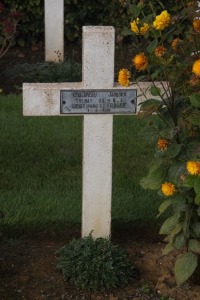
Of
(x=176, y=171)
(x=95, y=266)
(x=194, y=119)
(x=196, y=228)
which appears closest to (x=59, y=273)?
(x=95, y=266)

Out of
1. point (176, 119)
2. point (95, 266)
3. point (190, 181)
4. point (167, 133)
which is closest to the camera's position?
point (190, 181)

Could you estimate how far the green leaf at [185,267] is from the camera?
11.9 feet

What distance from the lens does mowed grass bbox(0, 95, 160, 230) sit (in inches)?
185

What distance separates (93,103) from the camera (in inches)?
157

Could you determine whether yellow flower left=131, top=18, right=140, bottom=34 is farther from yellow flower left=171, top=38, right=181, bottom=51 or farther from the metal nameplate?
the metal nameplate

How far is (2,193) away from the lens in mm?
5035

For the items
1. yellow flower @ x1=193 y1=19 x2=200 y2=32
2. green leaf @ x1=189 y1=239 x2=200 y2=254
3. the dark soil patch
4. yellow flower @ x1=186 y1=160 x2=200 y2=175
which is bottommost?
the dark soil patch

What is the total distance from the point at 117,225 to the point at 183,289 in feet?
2.73

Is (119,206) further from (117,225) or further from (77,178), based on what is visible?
(77,178)

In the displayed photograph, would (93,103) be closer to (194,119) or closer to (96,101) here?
(96,101)

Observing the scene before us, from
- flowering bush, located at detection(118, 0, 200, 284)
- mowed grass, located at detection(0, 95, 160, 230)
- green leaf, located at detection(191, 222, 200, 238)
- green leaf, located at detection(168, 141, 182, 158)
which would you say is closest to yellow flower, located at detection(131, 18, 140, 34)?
flowering bush, located at detection(118, 0, 200, 284)

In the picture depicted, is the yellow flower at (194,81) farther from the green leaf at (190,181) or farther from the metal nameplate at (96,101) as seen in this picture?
the metal nameplate at (96,101)

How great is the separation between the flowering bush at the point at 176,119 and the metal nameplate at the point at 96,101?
322 millimetres

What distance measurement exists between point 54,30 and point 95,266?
5.03 metres
